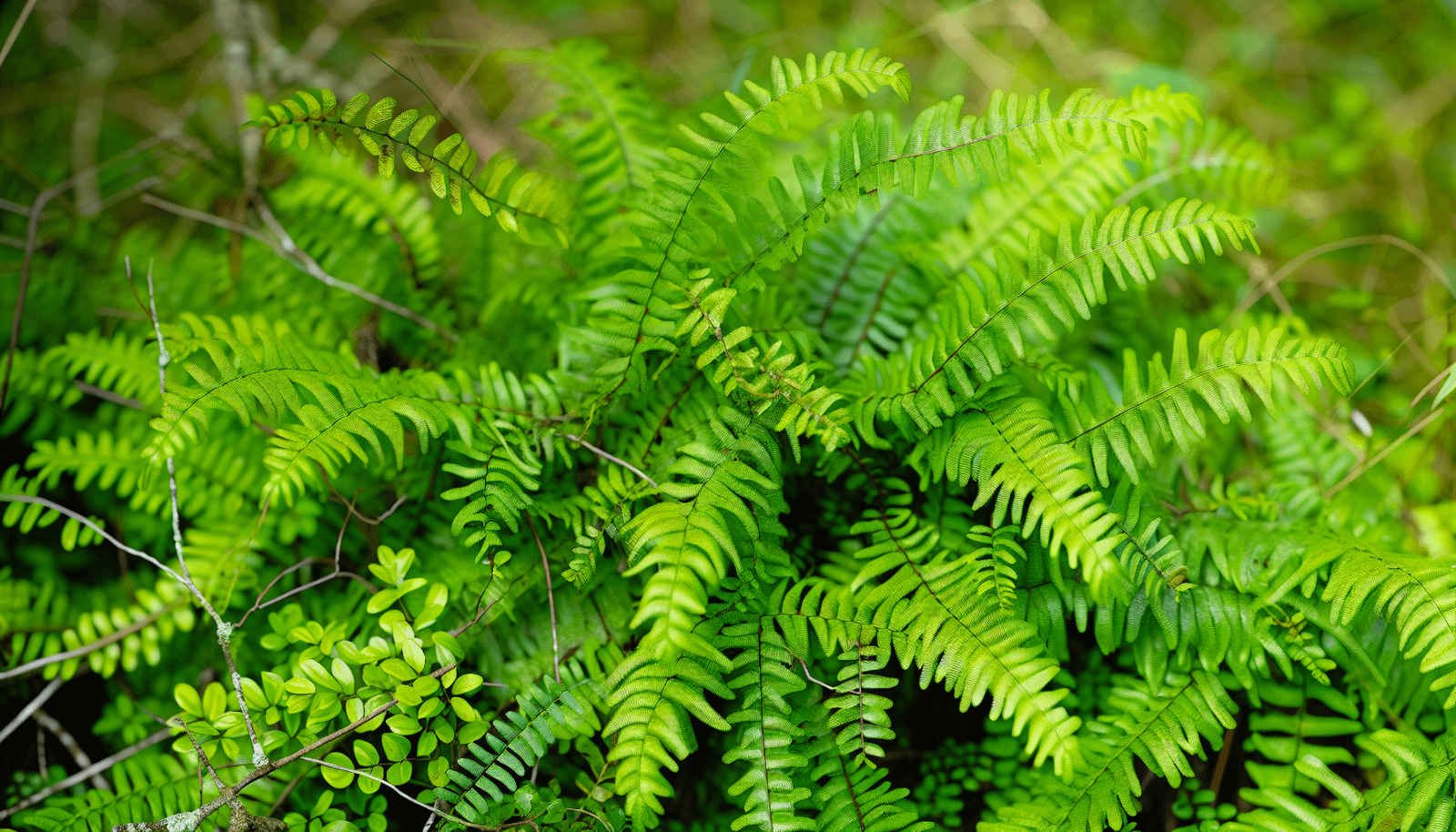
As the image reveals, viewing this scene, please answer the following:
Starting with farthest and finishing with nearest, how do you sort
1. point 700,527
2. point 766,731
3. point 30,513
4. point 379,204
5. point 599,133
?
point 379,204 < point 599,133 < point 30,513 < point 766,731 < point 700,527

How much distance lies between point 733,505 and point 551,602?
16.0 inches

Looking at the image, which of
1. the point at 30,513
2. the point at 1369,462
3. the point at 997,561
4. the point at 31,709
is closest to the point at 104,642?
the point at 31,709

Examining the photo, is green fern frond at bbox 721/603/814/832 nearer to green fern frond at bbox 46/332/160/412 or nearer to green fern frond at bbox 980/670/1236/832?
green fern frond at bbox 980/670/1236/832

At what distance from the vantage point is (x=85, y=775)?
1.58 meters

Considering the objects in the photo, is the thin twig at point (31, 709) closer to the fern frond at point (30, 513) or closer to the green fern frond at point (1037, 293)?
the fern frond at point (30, 513)

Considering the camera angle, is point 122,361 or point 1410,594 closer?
point 1410,594

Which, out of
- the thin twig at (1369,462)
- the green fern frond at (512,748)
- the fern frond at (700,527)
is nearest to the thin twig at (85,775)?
the green fern frond at (512,748)

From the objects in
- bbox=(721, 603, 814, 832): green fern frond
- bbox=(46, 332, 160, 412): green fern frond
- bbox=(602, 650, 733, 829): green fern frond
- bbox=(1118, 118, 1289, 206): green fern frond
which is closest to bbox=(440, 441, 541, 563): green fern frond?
bbox=(602, 650, 733, 829): green fern frond

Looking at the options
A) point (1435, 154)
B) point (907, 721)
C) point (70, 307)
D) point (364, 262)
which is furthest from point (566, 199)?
point (1435, 154)

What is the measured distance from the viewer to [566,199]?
5.61 ft

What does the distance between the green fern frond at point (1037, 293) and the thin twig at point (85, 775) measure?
5.10ft

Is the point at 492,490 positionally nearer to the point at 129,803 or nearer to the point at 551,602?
the point at 551,602

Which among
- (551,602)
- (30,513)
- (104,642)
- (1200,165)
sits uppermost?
(1200,165)

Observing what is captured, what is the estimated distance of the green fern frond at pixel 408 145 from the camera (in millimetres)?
1392
